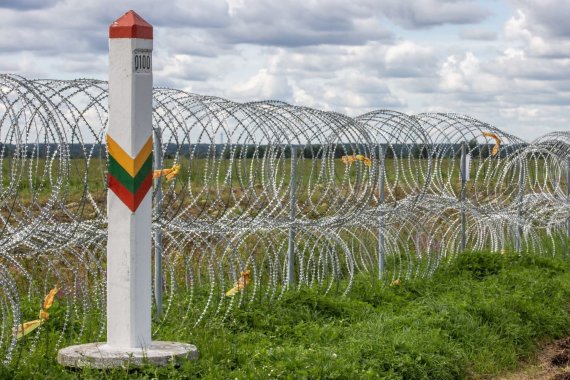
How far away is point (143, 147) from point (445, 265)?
7323mm

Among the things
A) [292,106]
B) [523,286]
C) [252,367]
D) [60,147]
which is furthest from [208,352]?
[523,286]

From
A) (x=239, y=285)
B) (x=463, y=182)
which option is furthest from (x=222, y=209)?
(x=463, y=182)

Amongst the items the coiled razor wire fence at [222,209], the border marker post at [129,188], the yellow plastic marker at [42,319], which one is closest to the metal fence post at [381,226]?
the coiled razor wire fence at [222,209]

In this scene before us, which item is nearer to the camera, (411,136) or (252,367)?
(252,367)

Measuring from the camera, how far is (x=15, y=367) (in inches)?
289

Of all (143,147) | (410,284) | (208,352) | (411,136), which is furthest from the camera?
(411,136)

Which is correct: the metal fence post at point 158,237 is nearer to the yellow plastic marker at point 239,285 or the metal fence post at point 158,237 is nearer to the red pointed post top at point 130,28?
the yellow plastic marker at point 239,285

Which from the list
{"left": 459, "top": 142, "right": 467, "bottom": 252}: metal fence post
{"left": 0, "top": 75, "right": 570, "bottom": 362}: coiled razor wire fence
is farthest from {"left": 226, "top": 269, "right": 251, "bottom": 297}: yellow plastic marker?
{"left": 459, "top": 142, "right": 467, "bottom": 252}: metal fence post

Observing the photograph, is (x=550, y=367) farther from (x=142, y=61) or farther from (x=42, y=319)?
(x=142, y=61)

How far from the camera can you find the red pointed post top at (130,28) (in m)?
7.21

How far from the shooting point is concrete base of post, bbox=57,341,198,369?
6977 mm

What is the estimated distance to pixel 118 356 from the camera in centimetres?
704

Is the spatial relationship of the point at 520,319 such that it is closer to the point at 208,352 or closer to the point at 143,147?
the point at 208,352

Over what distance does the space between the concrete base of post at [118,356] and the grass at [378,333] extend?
0.21 ft
